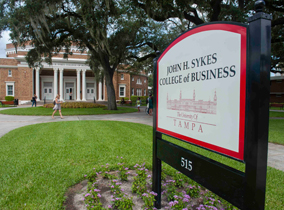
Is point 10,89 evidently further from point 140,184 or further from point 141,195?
point 141,195

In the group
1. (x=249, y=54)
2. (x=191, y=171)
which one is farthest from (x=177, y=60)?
(x=191, y=171)

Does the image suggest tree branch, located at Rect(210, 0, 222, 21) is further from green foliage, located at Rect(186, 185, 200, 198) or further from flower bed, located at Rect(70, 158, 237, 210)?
green foliage, located at Rect(186, 185, 200, 198)

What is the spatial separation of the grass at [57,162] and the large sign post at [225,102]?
1715mm

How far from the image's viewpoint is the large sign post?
1.34m

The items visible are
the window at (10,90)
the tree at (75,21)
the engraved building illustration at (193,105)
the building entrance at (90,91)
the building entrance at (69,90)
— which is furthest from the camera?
the building entrance at (90,91)

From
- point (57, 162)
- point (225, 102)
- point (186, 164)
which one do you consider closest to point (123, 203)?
point (186, 164)

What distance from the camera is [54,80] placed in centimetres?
3650

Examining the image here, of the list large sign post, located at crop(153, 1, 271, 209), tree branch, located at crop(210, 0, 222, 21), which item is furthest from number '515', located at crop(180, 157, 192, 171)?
tree branch, located at crop(210, 0, 222, 21)

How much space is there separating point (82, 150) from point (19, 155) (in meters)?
1.50

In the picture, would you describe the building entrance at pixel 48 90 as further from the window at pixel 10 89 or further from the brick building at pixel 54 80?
the window at pixel 10 89

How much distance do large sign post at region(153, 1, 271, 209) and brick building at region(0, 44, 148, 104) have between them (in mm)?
29045

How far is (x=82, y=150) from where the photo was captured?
215 inches

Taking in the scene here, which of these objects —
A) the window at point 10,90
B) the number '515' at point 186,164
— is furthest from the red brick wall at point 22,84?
the number '515' at point 186,164

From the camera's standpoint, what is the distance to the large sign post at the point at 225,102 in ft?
4.39
